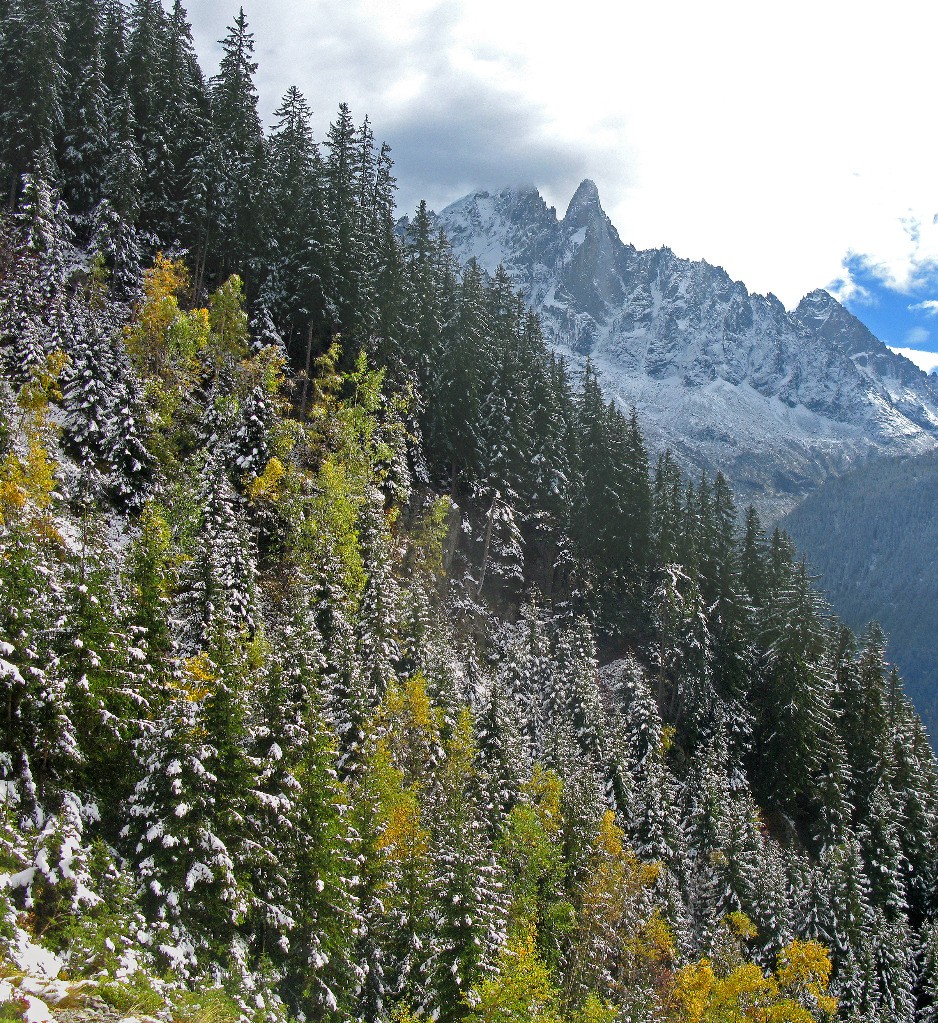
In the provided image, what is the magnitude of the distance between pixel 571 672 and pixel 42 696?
36.8 meters

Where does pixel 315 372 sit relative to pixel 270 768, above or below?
above

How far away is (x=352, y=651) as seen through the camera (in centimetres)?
2859

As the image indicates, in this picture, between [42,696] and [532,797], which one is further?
[532,797]

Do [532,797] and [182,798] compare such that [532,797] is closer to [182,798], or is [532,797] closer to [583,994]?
[583,994]

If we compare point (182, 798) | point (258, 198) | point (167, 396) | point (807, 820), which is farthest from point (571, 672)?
point (258, 198)

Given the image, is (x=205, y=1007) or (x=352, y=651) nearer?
(x=205, y=1007)

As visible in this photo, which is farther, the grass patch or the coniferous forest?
the coniferous forest

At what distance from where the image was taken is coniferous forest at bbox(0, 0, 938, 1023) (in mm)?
16344

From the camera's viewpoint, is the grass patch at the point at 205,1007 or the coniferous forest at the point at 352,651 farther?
the coniferous forest at the point at 352,651

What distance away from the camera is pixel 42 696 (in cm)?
1484

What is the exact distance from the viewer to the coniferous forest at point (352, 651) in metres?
16.3

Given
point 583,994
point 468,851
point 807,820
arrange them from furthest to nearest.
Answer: point 807,820 < point 583,994 < point 468,851

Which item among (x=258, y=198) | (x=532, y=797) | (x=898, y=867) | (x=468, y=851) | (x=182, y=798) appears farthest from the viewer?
(x=898, y=867)

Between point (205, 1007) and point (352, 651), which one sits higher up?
point (352, 651)
